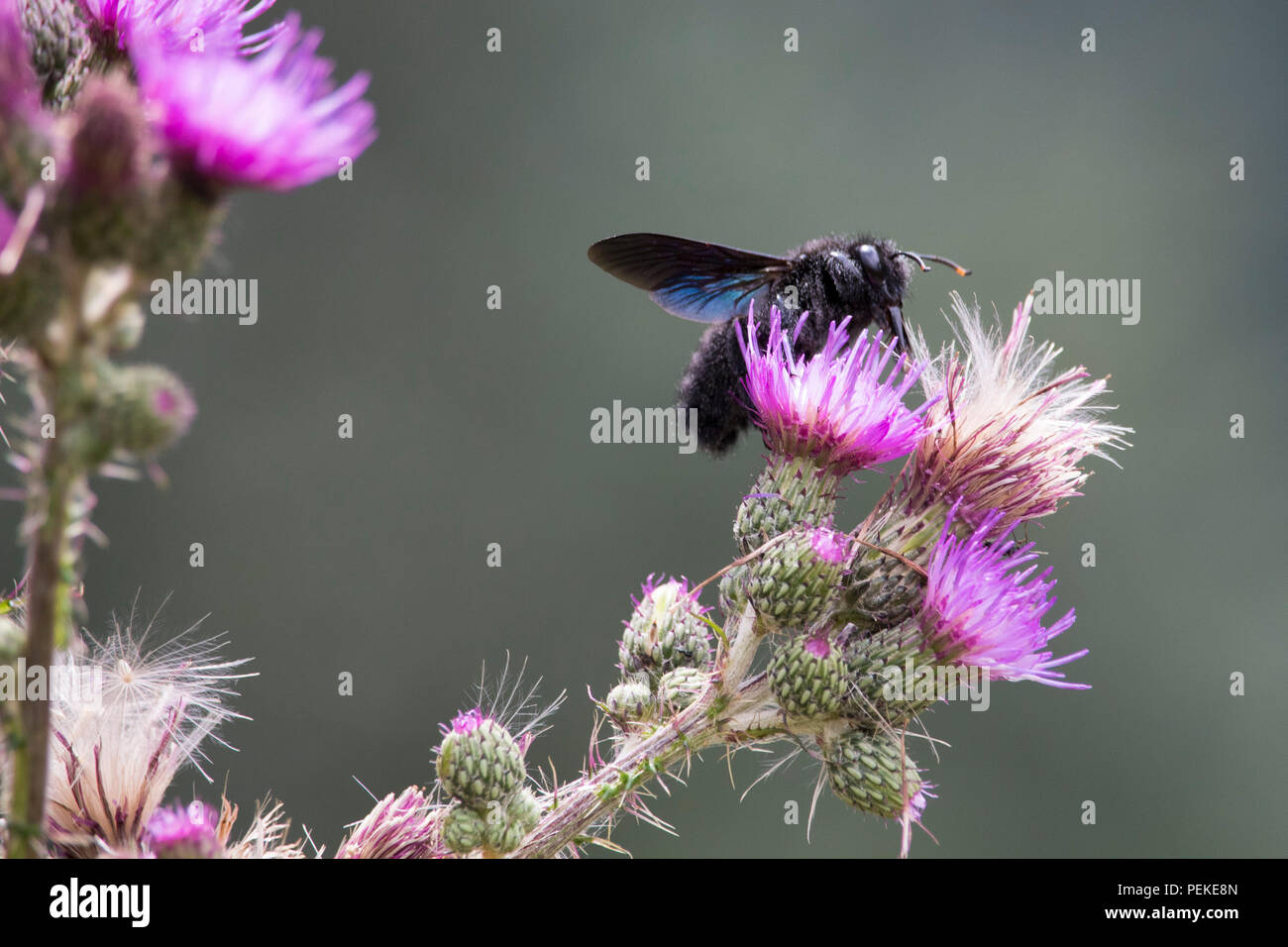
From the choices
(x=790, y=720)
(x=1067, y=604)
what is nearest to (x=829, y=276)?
(x=790, y=720)

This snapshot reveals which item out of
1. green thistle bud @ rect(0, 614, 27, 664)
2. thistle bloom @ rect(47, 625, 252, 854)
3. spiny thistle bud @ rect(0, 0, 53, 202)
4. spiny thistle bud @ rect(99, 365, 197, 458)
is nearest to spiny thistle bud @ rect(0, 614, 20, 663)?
green thistle bud @ rect(0, 614, 27, 664)

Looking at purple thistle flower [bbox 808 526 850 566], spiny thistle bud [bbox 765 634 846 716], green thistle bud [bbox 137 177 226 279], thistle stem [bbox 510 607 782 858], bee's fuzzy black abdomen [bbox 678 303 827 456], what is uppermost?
bee's fuzzy black abdomen [bbox 678 303 827 456]

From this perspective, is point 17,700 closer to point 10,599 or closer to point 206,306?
point 10,599

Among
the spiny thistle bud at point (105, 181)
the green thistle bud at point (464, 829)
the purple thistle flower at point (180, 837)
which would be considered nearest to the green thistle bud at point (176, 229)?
the spiny thistle bud at point (105, 181)

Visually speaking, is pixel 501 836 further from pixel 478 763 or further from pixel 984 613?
pixel 984 613

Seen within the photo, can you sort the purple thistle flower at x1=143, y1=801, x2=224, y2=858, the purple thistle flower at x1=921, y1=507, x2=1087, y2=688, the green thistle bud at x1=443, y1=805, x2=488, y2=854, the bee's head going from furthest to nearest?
the bee's head, the purple thistle flower at x1=921, y1=507, x2=1087, y2=688, the green thistle bud at x1=443, y1=805, x2=488, y2=854, the purple thistle flower at x1=143, y1=801, x2=224, y2=858

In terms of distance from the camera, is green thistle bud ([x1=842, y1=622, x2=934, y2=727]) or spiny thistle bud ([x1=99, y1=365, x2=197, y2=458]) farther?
green thistle bud ([x1=842, y1=622, x2=934, y2=727])

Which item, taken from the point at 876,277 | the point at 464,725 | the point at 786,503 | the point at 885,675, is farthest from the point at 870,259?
the point at 464,725

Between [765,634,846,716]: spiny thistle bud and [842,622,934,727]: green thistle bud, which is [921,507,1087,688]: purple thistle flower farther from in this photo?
[765,634,846,716]: spiny thistle bud

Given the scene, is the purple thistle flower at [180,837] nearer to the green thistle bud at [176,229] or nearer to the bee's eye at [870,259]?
the green thistle bud at [176,229]
